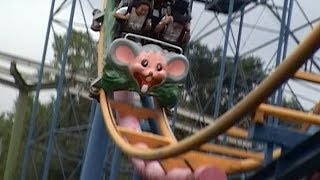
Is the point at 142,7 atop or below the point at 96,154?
atop

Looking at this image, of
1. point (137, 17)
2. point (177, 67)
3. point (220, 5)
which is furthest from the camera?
point (220, 5)

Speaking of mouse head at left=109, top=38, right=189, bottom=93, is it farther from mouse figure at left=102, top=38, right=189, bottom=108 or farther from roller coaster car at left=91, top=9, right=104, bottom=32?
roller coaster car at left=91, top=9, right=104, bottom=32

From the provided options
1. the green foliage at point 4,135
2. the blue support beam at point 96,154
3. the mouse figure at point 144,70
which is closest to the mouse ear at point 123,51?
the mouse figure at point 144,70

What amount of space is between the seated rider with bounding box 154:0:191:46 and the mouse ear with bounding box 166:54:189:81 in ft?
0.73

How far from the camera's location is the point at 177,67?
3949 mm

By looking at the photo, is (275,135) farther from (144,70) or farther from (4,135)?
(4,135)

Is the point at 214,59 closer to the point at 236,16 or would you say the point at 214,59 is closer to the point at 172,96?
the point at 236,16

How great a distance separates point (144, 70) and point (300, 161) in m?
1.50

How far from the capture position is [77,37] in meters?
16.7

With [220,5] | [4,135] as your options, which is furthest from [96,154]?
[4,135]

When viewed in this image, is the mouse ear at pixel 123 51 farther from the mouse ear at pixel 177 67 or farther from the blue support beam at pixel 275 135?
the blue support beam at pixel 275 135

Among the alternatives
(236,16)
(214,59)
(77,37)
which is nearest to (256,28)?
(236,16)

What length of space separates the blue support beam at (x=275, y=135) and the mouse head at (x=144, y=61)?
129cm

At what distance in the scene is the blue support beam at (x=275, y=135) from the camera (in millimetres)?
2600
